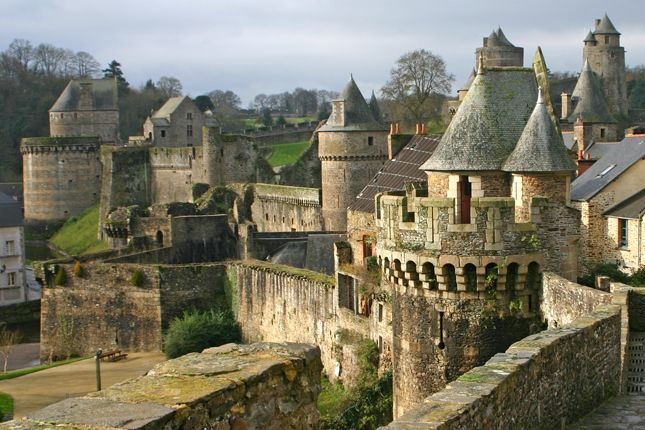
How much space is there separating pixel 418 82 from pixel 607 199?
45260 millimetres

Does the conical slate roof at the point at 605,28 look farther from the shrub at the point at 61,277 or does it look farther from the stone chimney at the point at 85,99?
the shrub at the point at 61,277

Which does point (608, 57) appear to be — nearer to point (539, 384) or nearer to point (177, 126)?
point (177, 126)

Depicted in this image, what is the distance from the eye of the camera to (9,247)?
198ft

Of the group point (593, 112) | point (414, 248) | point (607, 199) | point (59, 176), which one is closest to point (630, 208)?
point (607, 199)

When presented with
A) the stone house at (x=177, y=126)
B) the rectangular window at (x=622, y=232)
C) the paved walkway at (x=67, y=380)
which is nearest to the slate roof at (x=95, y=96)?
the stone house at (x=177, y=126)

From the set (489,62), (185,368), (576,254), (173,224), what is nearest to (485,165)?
(576,254)

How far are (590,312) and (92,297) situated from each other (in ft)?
84.4

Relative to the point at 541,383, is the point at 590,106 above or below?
above

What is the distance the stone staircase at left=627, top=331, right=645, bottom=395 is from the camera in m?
12.7

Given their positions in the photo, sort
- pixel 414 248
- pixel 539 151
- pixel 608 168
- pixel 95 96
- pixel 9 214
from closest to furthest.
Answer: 1. pixel 414 248
2. pixel 539 151
3. pixel 608 168
4. pixel 9 214
5. pixel 95 96

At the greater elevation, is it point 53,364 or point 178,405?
point 178,405

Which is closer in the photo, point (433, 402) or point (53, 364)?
point (433, 402)

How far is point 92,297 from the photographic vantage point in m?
36.5

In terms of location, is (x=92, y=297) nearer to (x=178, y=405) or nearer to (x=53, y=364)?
(x=53, y=364)
